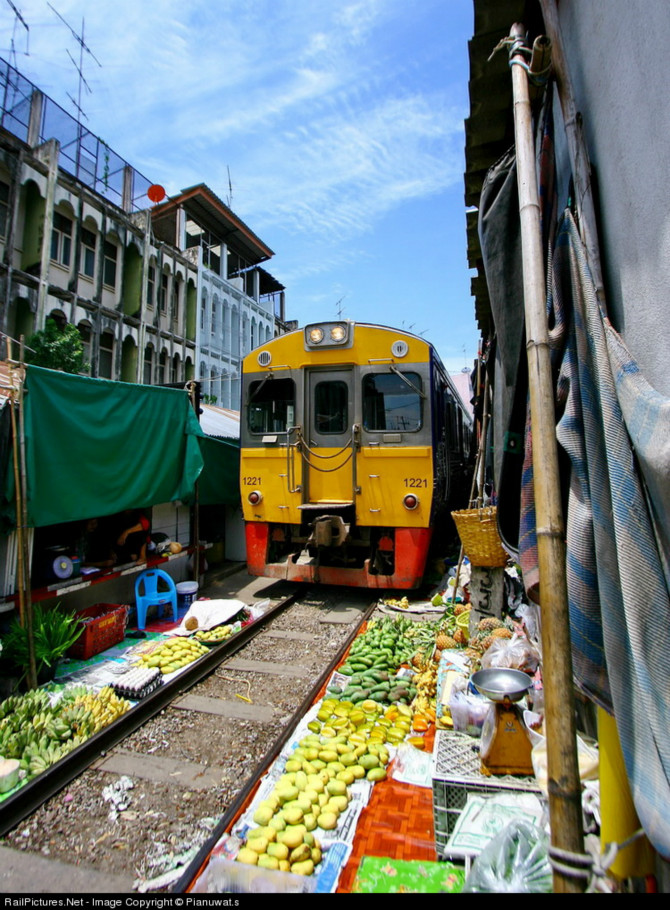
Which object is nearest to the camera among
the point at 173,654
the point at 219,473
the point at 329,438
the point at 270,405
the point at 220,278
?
the point at 173,654

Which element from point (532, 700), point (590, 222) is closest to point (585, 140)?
point (590, 222)

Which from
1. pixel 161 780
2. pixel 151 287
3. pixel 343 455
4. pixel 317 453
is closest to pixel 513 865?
pixel 161 780

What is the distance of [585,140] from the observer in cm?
197

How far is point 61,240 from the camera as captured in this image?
14938 millimetres

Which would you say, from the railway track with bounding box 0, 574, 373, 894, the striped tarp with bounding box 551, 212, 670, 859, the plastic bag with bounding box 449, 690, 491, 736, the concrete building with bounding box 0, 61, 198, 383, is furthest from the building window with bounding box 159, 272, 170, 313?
the striped tarp with bounding box 551, 212, 670, 859

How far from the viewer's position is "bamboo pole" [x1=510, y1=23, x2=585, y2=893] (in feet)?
4.78

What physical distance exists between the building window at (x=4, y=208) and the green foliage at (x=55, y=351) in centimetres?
377

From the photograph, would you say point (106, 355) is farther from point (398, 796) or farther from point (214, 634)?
point (398, 796)

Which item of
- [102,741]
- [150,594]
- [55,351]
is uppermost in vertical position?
[55,351]

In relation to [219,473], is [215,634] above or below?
below

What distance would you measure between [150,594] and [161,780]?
3624mm

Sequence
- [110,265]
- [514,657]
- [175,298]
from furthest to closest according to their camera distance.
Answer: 1. [175,298]
2. [110,265]
3. [514,657]

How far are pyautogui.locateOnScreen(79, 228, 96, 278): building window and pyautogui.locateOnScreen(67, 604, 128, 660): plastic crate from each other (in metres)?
13.9

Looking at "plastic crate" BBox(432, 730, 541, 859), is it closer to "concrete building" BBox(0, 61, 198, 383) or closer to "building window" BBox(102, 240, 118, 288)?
"concrete building" BBox(0, 61, 198, 383)
